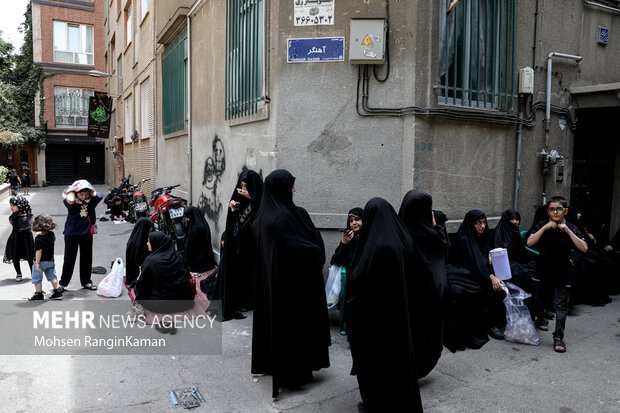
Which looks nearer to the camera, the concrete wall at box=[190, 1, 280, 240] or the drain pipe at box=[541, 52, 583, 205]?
the concrete wall at box=[190, 1, 280, 240]

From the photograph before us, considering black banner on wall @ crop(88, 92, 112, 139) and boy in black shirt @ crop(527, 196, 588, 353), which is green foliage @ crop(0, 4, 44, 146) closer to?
black banner on wall @ crop(88, 92, 112, 139)

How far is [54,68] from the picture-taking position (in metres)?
27.3

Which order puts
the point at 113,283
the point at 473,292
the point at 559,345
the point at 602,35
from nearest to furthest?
the point at 559,345
the point at 473,292
the point at 113,283
the point at 602,35

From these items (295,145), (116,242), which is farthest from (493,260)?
(116,242)

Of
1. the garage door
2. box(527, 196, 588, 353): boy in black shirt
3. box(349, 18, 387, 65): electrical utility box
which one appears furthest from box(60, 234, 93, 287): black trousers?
the garage door

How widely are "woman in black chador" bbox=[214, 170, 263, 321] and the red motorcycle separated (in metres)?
3.24

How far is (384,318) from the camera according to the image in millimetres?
3592

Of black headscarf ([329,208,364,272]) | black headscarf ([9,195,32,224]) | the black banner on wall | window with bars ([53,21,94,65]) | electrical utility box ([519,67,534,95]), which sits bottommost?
black headscarf ([329,208,364,272])

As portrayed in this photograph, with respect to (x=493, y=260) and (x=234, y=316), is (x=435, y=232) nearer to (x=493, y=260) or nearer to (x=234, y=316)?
(x=493, y=260)

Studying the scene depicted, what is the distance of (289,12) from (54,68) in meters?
26.2

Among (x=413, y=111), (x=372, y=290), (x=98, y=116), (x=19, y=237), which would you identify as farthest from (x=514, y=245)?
(x=98, y=116)

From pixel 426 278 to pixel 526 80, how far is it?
4.50 metres

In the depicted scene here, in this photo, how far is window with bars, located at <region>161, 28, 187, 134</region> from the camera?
36.8 feet

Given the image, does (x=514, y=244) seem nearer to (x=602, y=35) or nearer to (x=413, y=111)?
(x=413, y=111)
